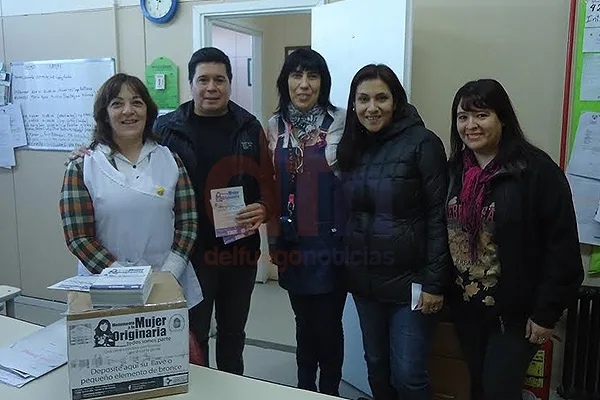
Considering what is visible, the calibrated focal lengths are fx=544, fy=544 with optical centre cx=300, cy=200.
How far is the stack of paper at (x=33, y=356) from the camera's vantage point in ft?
4.78

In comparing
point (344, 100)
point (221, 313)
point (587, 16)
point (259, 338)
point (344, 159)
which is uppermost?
point (587, 16)

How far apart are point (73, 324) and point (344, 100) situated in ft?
6.08

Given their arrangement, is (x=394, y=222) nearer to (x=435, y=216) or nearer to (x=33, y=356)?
(x=435, y=216)

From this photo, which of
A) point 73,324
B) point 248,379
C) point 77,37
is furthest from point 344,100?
point 77,37

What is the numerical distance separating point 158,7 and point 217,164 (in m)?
1.81

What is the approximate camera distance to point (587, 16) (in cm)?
242

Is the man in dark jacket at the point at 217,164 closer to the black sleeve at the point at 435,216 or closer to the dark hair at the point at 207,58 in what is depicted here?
the dark hair at the point at 207,58

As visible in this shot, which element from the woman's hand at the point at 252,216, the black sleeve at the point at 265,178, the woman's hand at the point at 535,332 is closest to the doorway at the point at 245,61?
the black sleeve at the point at 265,178

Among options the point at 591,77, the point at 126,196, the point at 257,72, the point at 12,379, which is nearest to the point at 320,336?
the point at 126,196

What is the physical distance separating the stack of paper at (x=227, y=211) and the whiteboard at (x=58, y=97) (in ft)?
6.56

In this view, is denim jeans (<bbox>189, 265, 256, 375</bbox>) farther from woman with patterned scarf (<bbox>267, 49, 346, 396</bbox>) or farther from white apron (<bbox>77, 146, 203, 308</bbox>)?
white apron (<bbox>77, 146, 203, 308</bbox>)

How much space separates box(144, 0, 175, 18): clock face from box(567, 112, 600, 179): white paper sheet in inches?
97.6

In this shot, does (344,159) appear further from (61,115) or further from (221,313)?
(61,115)

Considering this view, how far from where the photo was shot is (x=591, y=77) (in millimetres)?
2475
